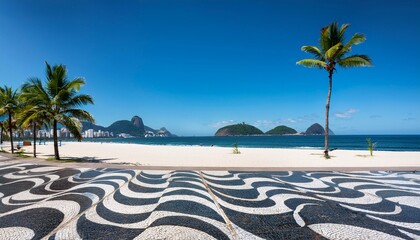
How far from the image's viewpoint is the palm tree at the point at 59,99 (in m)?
14.0

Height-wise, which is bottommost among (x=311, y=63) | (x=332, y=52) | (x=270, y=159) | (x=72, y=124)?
(x=270, y=159)

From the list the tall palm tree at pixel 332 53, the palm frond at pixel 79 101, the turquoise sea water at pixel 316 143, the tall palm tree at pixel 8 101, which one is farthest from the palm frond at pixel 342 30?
the turquoise sea water at pixel 316 143

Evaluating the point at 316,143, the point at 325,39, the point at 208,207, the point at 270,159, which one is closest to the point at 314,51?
the point at 325,39

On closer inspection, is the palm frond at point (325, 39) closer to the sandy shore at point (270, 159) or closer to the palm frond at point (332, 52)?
the palm frond at point (332, 52)

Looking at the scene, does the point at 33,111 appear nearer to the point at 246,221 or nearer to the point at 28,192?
the point at 28,192

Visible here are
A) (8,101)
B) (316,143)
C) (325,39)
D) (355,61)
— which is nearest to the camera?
(355,61)

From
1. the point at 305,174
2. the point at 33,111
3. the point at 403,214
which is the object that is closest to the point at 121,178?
the point at 305,174

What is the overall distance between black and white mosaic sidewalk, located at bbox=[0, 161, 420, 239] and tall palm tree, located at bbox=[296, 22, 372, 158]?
10365 millimetres

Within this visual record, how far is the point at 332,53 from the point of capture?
634 inches

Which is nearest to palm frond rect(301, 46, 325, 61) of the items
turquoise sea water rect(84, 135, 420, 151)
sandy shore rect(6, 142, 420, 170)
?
sandy shore rect(6, 142, 420, 170)

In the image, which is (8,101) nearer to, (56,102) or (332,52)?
(56,102)

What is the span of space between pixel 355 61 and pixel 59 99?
2058 cm

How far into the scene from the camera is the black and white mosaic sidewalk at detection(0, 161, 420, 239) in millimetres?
3676

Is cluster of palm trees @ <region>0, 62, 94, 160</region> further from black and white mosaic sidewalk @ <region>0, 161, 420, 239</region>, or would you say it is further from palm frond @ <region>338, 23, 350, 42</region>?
palm frond @ <region>338, 23, 350, 42</region>
